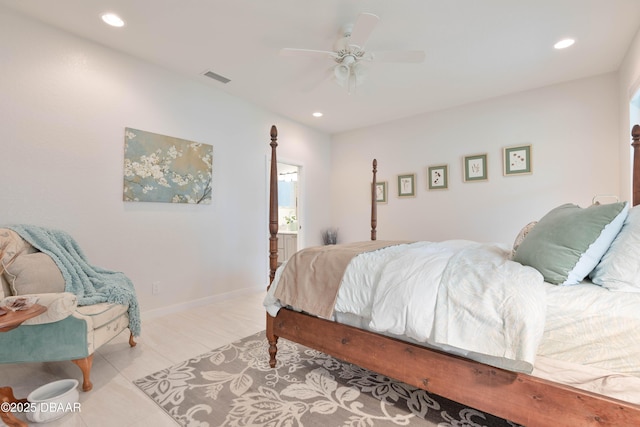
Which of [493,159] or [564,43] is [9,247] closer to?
[564,43]

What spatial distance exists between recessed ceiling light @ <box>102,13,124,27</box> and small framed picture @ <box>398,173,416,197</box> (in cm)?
397

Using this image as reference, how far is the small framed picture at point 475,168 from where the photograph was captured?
13.5 ft

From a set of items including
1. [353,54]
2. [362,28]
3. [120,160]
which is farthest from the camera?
[120,160]

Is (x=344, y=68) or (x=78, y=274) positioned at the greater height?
(x=344, y=68)

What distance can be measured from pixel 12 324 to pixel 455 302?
2032 mm

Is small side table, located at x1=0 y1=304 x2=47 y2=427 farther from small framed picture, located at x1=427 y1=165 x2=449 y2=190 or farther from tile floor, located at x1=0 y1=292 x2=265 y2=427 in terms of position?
small framed picture, located at x1=427 y1=165 x2=449 y2=190

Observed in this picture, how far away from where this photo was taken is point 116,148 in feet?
9.65

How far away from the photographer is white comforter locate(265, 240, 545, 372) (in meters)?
1.21

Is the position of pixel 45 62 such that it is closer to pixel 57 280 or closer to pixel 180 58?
pixel 180 58

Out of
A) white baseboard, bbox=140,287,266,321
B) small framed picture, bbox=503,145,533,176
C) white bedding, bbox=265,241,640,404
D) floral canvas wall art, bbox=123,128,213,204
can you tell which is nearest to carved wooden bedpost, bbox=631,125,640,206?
white bedding, bbox=265,241,640,404

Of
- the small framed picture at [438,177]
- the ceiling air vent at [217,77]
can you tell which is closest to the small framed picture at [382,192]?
the small framed picture at [438,177]

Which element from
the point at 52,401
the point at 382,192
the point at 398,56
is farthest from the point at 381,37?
the point at 52,401

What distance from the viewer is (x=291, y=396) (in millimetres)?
1824

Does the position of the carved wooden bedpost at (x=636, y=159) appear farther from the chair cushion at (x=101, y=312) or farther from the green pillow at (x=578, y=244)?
the chair cushion at (x=101, y=312)
